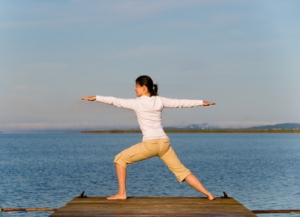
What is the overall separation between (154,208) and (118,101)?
1.95m

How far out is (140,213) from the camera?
8672 millimetres

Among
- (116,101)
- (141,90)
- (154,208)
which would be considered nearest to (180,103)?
(141,90)

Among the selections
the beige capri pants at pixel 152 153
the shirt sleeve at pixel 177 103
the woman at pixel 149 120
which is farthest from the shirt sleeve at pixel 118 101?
the beige capri pants at pixel 152 153

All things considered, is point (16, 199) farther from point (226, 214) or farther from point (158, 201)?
point (226, 214)

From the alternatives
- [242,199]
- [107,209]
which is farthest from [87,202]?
[242,199]

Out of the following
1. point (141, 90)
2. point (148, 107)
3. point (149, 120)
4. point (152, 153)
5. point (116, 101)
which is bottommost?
point (152, 153)

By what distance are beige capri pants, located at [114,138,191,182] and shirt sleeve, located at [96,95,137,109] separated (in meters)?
0.69

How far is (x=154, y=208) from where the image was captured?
9172 millimetres

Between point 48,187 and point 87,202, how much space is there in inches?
884

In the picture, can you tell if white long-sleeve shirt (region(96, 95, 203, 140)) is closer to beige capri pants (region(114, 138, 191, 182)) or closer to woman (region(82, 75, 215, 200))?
woman (region(82, 75, 215, 200))

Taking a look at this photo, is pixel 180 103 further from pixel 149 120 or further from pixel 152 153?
pixel 152 153

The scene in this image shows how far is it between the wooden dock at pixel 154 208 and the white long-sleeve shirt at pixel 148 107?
1.19 m

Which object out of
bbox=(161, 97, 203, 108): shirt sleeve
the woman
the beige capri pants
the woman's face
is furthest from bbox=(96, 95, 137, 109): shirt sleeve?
the beige capri pants

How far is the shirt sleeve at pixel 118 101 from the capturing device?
9656mm
